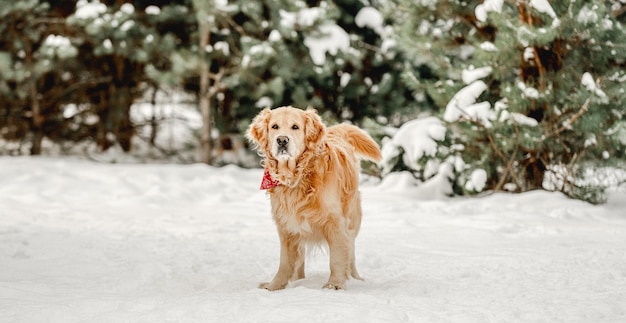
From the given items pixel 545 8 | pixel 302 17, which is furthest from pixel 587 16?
pixel 302 17

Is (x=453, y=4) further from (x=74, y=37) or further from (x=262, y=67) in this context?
(x=74, y=37)

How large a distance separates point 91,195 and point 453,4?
17.3 ft

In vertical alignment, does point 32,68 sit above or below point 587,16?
below

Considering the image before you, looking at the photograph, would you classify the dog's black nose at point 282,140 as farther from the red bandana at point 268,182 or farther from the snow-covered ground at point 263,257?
the snow-covered ground at point 263,257

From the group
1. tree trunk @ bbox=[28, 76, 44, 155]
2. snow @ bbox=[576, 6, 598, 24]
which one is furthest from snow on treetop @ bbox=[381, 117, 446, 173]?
tree trunk @ bbox=[28, 76, 44, 155]

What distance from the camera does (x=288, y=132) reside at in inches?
154

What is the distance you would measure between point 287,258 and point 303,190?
0.47m

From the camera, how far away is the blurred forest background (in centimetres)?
714

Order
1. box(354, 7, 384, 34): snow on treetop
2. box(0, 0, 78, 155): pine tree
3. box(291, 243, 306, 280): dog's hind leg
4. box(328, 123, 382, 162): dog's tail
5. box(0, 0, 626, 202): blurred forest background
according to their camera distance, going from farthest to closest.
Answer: box(354, 7, 384, 34): snow on treetop < box(0, 0, 78, 155): pine tree < box(0, 0, 626, 202): blurred forest background < box(328, 123, 382, 162): dog's tail < box(291, 243, 306, 280): dog's hind leg

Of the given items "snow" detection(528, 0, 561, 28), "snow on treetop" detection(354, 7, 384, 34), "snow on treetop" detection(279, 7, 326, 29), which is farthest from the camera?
"snow on treetop" detection(354, 7, 384, 34)

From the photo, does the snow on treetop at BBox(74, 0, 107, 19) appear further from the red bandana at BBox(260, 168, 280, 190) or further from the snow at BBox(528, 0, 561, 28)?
the red bandana at BBox(260, 168, 280, 190)

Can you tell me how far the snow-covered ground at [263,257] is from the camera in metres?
3.07

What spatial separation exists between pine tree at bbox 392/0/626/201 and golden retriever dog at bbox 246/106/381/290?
12.0ft

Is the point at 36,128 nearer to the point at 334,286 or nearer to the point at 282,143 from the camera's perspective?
the point at 282,143
